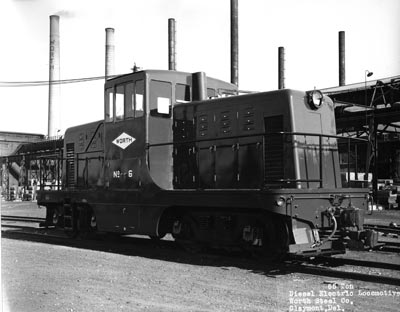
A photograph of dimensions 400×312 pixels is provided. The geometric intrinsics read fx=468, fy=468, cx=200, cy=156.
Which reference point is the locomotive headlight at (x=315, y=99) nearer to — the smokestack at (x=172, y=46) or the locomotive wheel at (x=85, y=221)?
the locomotive wheel at (x=85, y=221)

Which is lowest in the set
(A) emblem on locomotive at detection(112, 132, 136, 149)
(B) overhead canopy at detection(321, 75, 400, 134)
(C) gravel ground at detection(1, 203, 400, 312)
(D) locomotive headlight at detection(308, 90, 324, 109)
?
(C) gravel ground at detection(1, 203, 400, 312)

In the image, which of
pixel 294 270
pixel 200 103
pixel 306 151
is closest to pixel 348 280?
pixel 294 270

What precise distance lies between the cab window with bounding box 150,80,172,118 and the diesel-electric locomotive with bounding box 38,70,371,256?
20 mm

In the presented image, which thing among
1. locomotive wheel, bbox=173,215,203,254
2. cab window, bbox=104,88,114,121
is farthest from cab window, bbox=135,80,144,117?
locomotive wheel, bbox=173,215,203,254

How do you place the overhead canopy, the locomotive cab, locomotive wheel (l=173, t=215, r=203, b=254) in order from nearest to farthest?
1. locomotive wheel (l=173, t=215, r=203, b=254)
2. the locomotive cab
3. the overhead canopy

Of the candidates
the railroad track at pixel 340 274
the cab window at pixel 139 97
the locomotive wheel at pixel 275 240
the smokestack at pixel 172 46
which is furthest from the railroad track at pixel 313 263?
the smokestack at pixel 172 46

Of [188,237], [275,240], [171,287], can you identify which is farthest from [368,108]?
[171,287]

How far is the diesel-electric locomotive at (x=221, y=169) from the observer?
737 centimetres

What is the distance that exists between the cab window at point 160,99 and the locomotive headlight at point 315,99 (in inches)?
111

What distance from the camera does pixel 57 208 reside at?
1261cm

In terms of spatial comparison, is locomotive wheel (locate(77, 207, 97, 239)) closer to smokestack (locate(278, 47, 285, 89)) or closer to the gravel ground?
the gravel ground

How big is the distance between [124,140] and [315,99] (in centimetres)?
399

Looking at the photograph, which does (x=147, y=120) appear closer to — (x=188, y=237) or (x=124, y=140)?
(x=124, y=140)

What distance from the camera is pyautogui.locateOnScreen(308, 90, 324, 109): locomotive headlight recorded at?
7.90 m
